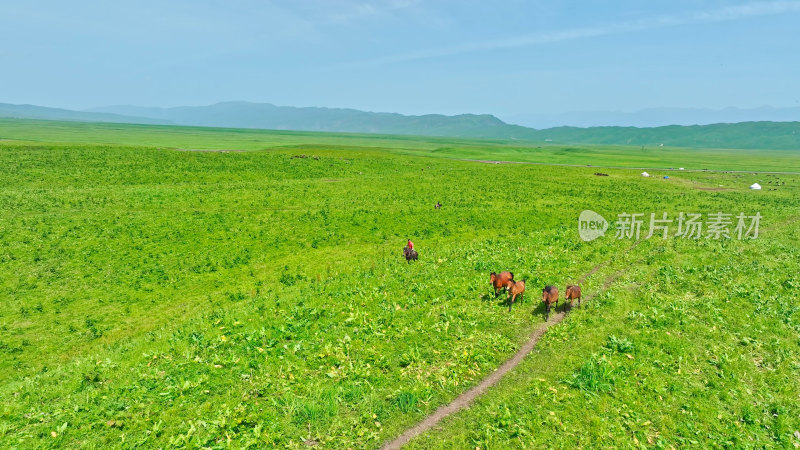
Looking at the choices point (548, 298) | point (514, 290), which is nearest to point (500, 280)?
point (514, 290)

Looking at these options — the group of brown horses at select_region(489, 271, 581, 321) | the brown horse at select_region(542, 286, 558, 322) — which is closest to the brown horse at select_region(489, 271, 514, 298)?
the group of brown horses at select_region(489, 271, 581, 321)

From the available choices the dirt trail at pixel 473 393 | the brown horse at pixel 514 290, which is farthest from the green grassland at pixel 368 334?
the brown horse at pixel 514 290

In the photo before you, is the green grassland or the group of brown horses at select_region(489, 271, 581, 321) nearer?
the green grassland

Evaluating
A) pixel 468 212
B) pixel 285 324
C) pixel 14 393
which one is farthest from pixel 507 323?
pixel 468 212

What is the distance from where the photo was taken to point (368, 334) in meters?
15.5

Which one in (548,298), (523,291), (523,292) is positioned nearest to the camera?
(548,298)

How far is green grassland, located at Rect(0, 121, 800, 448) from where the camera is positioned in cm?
1092

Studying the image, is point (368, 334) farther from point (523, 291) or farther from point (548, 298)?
point (548, 298)

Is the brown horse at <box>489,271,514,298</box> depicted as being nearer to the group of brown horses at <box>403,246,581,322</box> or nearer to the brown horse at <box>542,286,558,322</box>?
the group of brown horses at <box>403,246,581,322</box>

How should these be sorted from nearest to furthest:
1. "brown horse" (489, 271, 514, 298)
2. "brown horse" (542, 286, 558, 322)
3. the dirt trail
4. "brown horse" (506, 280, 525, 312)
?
1. the dirt trail
2. "brown horse" (542, 286, 558, 322)
3. "brown horse" (506, 280, 525, 312)
4. "brown horse" (489, 271, 514, 298)

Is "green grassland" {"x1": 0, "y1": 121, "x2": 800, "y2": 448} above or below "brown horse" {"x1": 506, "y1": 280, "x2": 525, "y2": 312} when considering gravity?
below

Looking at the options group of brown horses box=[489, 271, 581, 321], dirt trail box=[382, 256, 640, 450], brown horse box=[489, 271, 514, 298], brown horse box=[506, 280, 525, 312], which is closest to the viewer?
dirt trail box=[382, 256, 640, 450]

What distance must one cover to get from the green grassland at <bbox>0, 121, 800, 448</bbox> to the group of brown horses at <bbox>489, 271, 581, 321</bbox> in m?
0.77

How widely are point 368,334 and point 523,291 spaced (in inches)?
321
